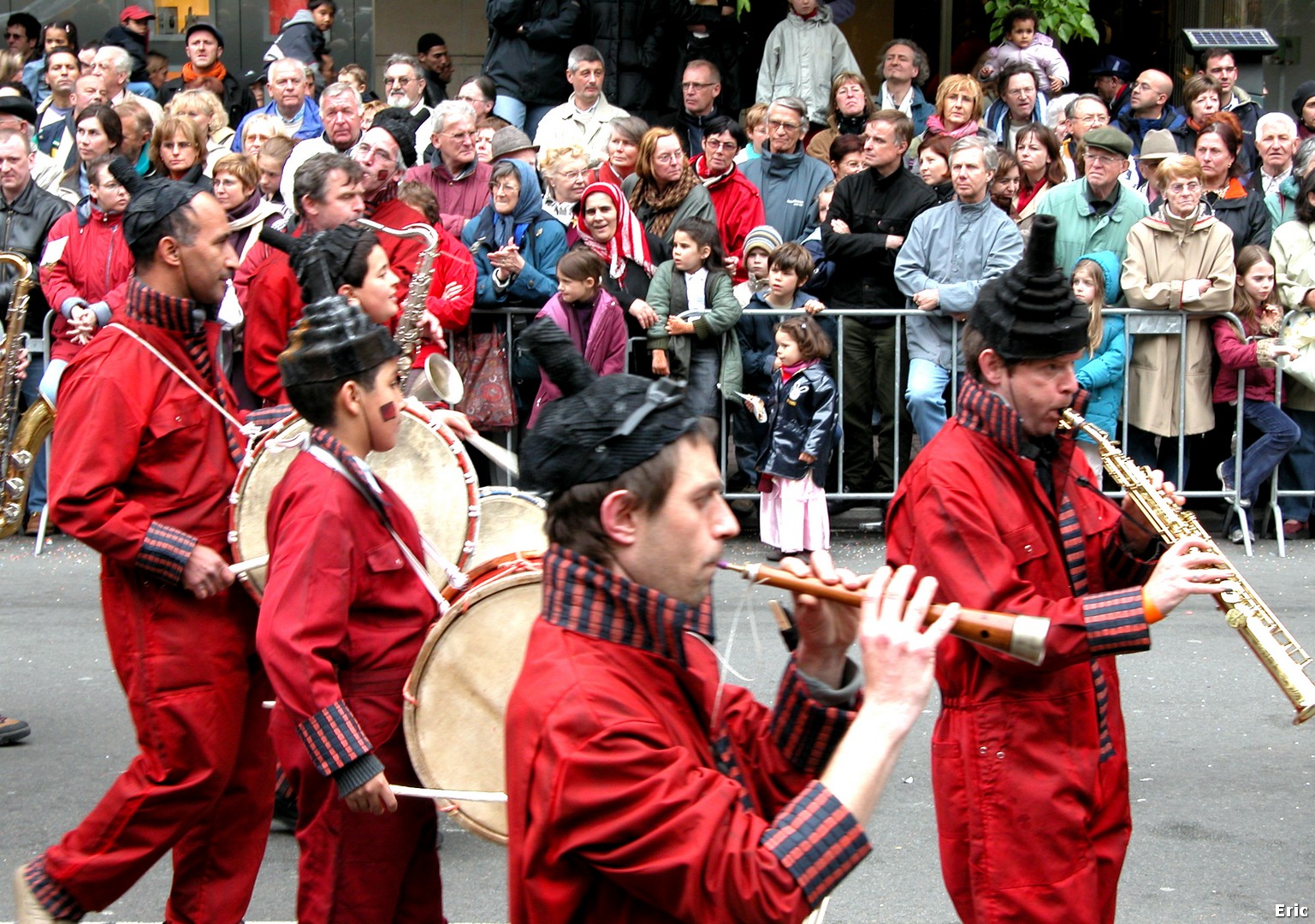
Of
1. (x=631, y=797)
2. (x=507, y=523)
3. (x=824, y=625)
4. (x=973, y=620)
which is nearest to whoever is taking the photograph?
(x=631, y=797)

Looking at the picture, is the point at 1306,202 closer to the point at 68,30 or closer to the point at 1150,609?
the point at 1150,609

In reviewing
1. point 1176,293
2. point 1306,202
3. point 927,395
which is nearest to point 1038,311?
point 927,395

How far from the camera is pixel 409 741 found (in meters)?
4.02

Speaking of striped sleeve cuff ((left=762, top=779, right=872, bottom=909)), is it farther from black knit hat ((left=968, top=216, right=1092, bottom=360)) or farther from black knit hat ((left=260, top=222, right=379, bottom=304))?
black knit hat ((left=260, top=222, right=379, bottom=304))

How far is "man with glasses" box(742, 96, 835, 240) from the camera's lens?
10.4 meters

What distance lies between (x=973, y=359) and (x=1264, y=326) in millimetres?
6244

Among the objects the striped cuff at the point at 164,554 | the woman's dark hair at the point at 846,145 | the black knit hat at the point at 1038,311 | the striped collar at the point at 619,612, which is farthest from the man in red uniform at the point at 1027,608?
the woman's dark hair at the point at 846,145

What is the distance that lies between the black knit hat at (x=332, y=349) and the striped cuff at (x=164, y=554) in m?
0.60

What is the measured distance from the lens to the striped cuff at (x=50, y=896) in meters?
4.27

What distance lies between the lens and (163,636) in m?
4.37

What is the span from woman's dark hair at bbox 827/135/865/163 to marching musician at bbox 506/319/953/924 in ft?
28.1

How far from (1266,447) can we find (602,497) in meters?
7.63

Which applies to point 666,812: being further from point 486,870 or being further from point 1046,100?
point 1046,100

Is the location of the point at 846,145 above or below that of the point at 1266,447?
above
